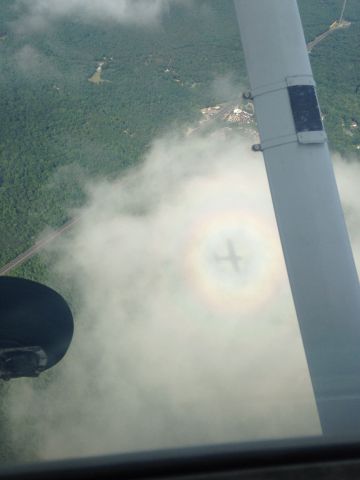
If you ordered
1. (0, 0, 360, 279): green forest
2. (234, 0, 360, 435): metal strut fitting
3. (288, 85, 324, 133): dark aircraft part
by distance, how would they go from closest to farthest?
(234, 0, 360, 435): metal strut fitting, (288, 85, 324, 133): dark aircraft part, (0, 0, 360, 279): green forest

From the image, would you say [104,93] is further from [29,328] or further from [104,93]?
[29,328]

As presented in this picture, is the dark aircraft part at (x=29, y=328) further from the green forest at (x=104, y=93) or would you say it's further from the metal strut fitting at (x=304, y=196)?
the green forest at (x=104, y=93)

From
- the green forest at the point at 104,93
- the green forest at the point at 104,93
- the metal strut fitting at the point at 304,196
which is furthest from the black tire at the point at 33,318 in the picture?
the green forest at the point at 104,93

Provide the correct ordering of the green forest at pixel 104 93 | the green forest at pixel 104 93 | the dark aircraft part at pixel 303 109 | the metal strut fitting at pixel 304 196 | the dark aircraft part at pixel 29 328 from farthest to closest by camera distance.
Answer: the green forest at pixel 104 93 < the green forest at pixel 104 93 < the dark aircraft part at pixel 303 109 < the dark aircraft part at pixel 29 328 < the metal strut fitting at pixel 304 196

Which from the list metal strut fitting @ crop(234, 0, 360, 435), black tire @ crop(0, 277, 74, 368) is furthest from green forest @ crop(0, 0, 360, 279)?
metal strut fitting @ crop(234, 0, 360, 435)

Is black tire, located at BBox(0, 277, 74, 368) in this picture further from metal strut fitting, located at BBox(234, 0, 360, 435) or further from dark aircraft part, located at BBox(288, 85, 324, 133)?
dark aircraft part, located at BBox(288, 85, 324, 133)

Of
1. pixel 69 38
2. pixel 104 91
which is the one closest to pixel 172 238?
pixel 104 91
